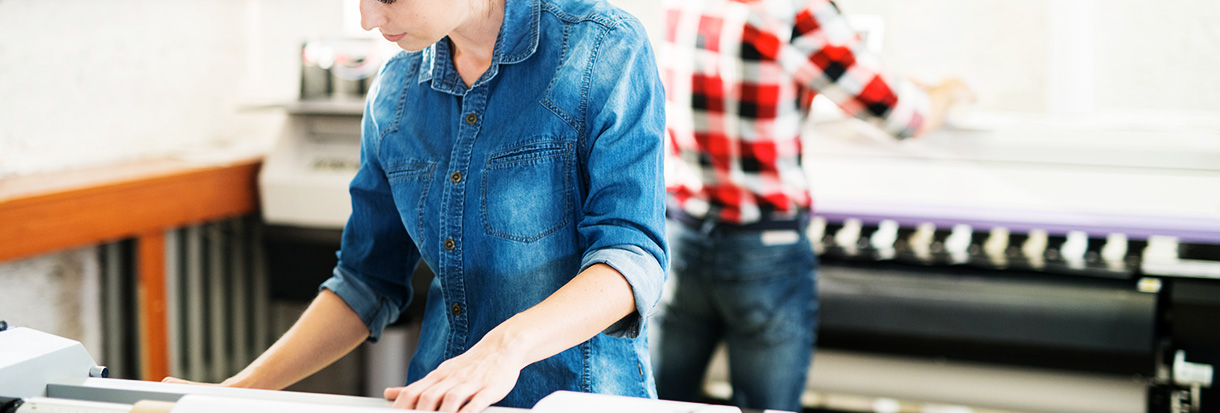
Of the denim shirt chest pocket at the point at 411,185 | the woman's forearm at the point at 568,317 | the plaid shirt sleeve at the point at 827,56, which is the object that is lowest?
the woman's forearm at the point at 568,317

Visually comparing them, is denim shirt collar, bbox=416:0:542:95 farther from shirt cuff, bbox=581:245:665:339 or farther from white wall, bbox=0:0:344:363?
white wall, bbox=0:0:344:363

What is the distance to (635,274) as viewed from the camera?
905 millimetres

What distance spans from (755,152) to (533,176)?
82 centimetres

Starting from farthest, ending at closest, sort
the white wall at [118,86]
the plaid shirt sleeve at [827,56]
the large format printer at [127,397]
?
Answer: 1. the white wall at [118,86]
2. the plaid shirt sleeve at [827,56]
3. the large format printer at [127,397]

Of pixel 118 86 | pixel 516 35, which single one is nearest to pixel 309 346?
pixel 516 35

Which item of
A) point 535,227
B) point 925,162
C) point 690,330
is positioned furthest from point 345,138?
point 535,227

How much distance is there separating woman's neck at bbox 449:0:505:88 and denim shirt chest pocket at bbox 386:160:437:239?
11 centimetres

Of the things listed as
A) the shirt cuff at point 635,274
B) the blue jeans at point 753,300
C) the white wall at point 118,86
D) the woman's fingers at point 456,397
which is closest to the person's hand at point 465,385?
the woman's fingers at point 456,397

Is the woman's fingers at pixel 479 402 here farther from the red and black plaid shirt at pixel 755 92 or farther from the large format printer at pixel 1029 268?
the large format printer at pixel 1029 268

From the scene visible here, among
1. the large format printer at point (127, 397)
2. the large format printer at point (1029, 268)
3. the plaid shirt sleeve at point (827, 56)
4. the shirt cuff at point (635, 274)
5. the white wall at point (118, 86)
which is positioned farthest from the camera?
the white wall at point (118, 86)

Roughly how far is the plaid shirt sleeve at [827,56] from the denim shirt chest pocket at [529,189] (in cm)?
79

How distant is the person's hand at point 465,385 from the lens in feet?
2.47

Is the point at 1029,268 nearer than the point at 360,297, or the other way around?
the point at 360,297

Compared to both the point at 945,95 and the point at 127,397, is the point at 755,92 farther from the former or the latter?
the point at 127,397
